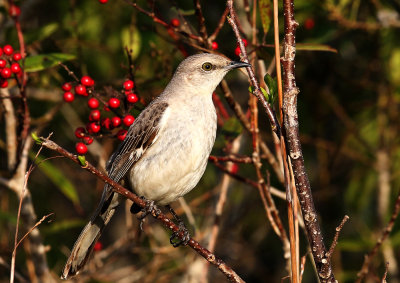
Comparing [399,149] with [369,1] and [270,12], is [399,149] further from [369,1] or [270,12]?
[270,12]

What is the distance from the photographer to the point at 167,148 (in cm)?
446

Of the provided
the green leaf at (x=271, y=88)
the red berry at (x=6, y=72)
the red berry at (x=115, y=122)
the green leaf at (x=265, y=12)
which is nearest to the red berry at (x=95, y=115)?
the red berry at (x=115, y=122)

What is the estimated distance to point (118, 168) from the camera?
15.3ft

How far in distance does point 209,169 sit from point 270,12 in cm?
316

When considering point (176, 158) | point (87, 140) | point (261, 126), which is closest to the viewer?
point (87, 140)

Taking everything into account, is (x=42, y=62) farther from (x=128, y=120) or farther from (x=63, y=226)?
(x=63, y=226)

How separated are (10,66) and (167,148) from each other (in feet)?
4.39

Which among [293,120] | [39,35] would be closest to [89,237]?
[39,35]

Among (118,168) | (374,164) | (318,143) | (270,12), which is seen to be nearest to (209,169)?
(318,143)

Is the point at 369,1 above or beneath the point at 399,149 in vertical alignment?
above

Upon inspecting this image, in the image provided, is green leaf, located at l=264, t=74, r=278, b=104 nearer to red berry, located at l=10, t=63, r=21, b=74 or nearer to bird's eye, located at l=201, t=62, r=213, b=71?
bird's eye, located at l=201, t=62, r=213, b=71

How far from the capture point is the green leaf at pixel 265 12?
4316 millimetres

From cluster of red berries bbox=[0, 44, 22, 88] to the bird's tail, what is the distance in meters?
1.18

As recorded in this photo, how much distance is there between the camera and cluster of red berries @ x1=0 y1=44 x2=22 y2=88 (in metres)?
4.23
